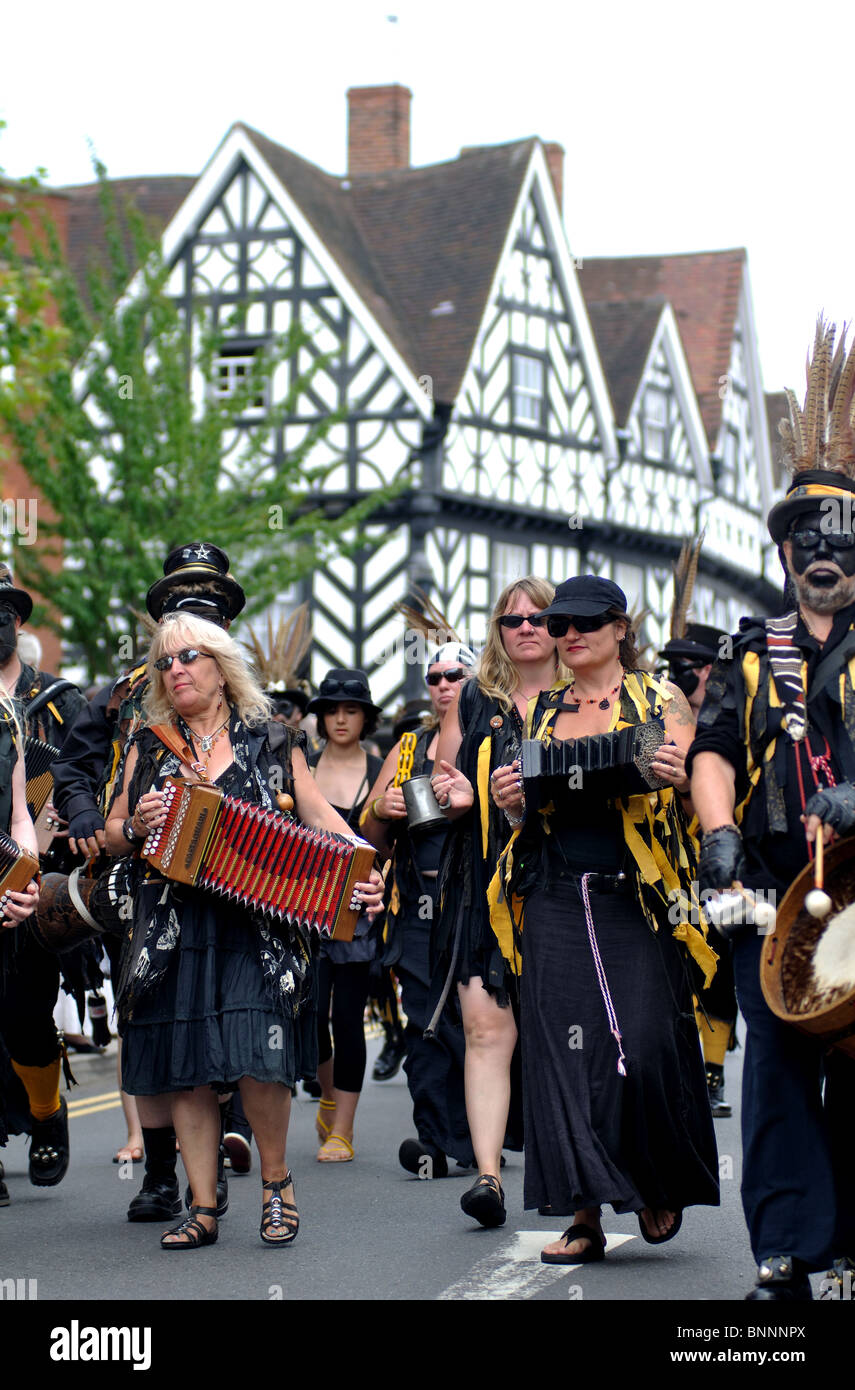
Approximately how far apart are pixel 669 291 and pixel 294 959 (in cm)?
3826

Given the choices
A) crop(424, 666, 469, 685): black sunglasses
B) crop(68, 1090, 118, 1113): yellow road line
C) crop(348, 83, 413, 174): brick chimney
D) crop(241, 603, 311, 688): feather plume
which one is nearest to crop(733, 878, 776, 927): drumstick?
crop(424, 666, 469, 685): black sunglasses

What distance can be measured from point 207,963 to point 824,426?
8.80 ft

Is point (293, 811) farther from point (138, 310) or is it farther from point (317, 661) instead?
point (317, 661)

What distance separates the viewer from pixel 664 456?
37.5 meters

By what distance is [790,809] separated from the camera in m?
5.95

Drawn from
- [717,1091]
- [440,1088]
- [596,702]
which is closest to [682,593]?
[717,1091]

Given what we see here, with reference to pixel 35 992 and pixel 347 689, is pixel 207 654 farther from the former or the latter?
pixel 347 689

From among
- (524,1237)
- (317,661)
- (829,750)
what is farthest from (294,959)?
(317,661)

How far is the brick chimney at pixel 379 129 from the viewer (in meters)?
38.0

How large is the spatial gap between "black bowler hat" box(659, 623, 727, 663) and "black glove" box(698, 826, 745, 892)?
5.81 metres

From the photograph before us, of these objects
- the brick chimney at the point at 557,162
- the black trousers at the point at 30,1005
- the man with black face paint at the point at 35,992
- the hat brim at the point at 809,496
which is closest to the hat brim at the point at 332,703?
the man with black face paint at the point at 35,992

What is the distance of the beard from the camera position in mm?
6066

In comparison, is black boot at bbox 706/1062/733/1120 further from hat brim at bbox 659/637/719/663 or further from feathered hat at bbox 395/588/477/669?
feathered hat at bbox 395/588/477/669

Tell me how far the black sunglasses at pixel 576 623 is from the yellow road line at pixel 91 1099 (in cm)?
583
